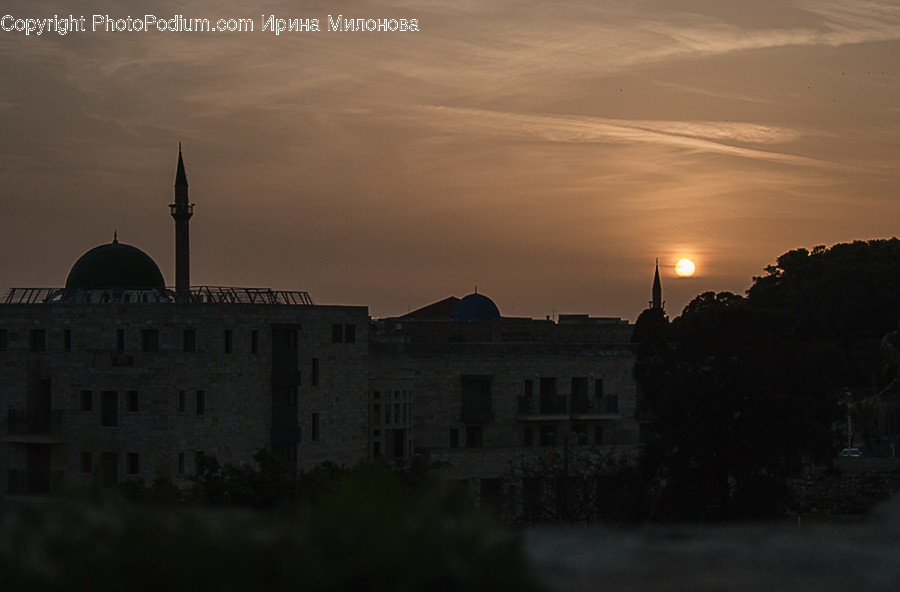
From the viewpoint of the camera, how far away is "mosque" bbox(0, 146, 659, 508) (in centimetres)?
3931

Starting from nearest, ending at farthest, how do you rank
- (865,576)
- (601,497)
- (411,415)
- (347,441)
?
(865,576) → (601,497) → (347,441) → (411,415)

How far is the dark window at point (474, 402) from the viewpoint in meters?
49.4

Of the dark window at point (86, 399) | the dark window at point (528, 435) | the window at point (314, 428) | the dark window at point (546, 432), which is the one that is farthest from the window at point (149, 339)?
the dark window at point (546, 432)

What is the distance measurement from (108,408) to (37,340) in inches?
166

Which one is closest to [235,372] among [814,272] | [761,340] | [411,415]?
[411,415]

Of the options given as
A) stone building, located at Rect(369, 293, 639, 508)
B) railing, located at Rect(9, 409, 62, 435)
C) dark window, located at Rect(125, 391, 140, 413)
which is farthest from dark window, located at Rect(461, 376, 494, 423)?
railing, located at Rect(9, 409, 62, 435)

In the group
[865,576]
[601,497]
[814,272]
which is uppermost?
[814,272]

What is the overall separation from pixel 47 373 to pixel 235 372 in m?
6.04

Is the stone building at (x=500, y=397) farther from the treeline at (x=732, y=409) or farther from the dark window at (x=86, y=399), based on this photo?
the dark window at (x=86, y=399)

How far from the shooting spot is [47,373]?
41062 millimetres

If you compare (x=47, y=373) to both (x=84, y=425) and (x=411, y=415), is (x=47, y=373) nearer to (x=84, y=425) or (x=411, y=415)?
(x=84, y=425)

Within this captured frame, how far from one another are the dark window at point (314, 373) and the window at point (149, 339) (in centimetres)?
589

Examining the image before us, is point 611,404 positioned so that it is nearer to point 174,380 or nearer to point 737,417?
point 737,417

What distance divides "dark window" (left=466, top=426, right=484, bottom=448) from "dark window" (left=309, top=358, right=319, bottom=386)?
26.6ft
